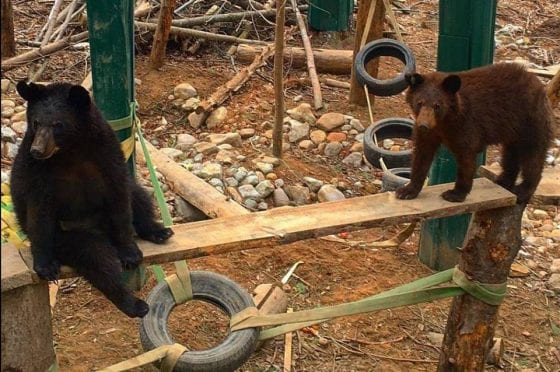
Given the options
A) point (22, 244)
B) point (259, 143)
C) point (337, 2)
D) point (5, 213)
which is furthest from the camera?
point (337, 2)

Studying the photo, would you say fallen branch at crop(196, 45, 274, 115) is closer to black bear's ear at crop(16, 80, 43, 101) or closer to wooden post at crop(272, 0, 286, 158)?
wooden post at crop(272, 0, 286, 158)

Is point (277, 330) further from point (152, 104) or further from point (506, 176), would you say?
point (152, 104)

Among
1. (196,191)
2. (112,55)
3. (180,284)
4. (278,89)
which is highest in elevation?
(112,55)

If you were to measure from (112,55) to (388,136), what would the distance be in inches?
138

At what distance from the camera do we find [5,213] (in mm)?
4074

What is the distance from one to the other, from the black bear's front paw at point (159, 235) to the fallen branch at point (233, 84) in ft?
16.8

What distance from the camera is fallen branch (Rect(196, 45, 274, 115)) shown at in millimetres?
8624

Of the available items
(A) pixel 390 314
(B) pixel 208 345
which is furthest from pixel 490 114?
(B) pixel 208 345

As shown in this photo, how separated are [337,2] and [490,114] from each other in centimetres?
709

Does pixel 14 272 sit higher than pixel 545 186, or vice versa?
pixel 14 272

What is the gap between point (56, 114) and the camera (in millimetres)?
3170

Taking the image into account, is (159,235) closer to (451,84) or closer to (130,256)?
(130,256)

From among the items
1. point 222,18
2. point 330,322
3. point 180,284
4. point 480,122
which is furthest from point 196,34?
point 480,122

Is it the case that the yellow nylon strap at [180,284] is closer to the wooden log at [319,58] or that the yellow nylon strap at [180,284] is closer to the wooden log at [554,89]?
the wooden log at [554,89]
